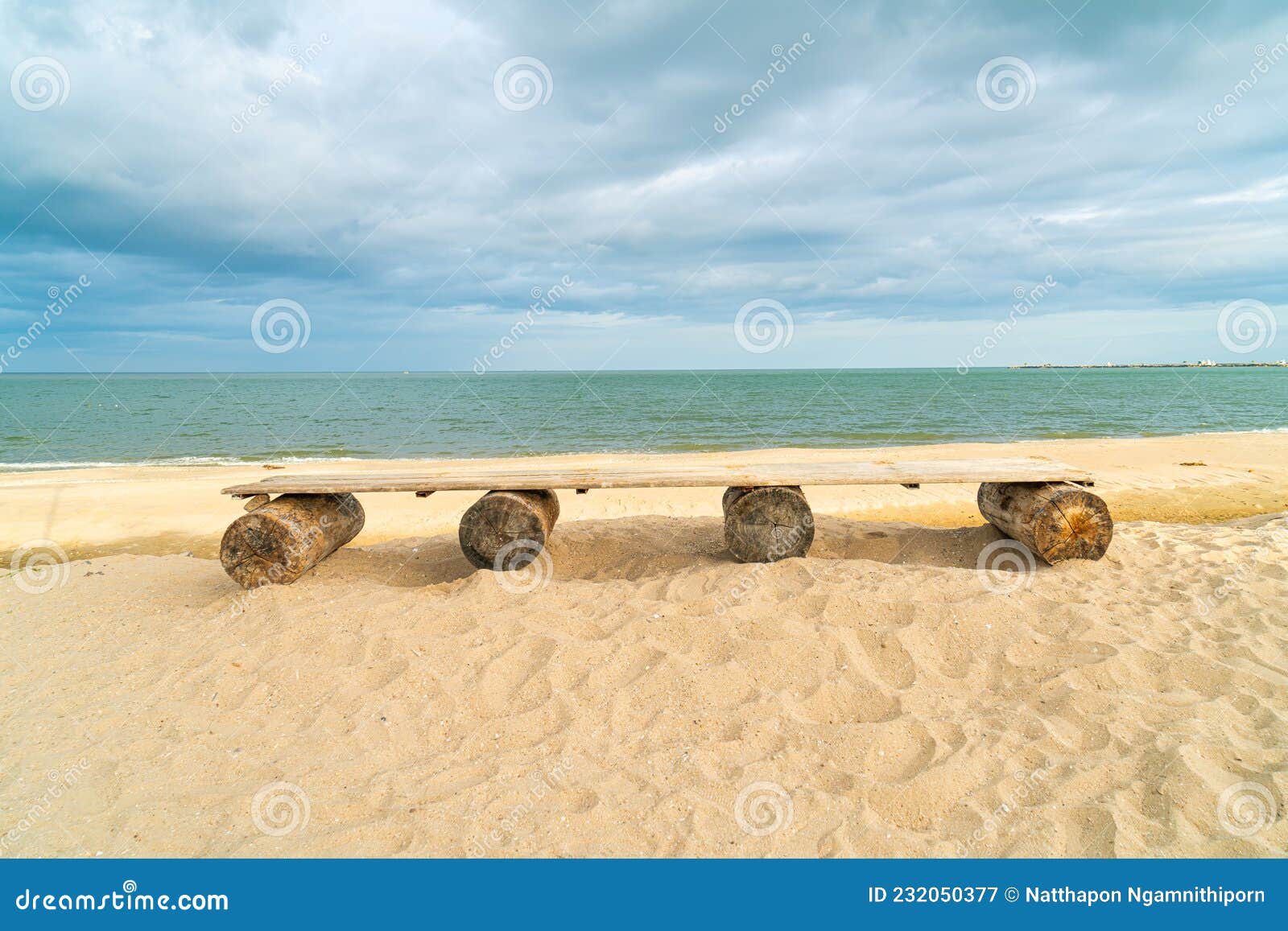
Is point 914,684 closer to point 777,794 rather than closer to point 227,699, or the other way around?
point 777,794

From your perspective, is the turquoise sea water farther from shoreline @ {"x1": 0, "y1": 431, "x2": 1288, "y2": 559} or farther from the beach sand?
the beach sand

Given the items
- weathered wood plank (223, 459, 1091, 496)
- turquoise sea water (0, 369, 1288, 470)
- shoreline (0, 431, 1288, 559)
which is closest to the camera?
weathered wood plank (223, 459, 1091, 496)

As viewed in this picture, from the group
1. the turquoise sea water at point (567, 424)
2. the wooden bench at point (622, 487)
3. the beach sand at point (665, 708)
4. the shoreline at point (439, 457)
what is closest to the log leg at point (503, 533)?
the wooden bench at point (622, 487)

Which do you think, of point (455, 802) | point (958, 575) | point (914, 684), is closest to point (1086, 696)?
point (914, 684)

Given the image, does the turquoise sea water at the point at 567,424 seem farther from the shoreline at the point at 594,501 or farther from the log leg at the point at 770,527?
the log leg at the point at 770,527

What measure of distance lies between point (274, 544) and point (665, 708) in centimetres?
379

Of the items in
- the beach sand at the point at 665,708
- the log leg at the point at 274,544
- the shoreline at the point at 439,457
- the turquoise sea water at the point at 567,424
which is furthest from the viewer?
the turquoise sea water at the point at 567,424

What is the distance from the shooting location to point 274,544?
5430mm

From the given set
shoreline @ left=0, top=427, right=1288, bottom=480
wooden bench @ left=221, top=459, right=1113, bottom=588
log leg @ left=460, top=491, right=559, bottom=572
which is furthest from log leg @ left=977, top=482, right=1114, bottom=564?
shoreline @ left=0, top=427, right=1288, bottom=480

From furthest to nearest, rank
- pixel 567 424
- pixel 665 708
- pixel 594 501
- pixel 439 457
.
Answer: pixel 567 424
pixel 439 457
pixel 594 501
pixel 665 708

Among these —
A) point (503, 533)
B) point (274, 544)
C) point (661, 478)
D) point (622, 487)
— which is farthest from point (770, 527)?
point (274, 544)

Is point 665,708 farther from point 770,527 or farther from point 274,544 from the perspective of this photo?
point 274,544

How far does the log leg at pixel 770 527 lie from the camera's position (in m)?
5.72

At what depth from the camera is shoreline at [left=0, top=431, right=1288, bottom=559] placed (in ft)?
29.9
